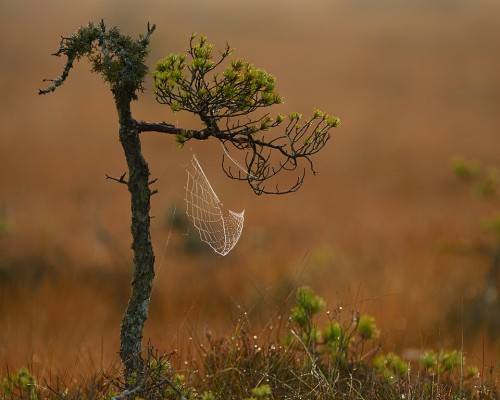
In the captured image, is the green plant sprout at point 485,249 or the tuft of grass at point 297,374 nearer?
the tuft of grass at point 297,374

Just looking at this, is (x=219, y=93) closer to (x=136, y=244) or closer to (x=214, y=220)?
(x=136, y=244)

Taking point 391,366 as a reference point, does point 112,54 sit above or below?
above

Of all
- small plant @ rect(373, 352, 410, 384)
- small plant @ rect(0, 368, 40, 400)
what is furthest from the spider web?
small plant @ rect(0, 368, 40, 400)

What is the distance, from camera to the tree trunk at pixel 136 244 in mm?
2891

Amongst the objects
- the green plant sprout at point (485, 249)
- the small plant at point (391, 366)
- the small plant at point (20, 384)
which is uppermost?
the green plant sprout at point (485, 249)

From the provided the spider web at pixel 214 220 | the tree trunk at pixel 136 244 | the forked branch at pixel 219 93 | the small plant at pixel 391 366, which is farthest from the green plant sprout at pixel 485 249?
the tree trunk at pixel 136 244

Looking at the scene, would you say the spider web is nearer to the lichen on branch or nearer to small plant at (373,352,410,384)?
the lichen on branch

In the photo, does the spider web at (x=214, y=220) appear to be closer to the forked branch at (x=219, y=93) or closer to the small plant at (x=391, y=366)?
the forked branch at (x=219, y=93)

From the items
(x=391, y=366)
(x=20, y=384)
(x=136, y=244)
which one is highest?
(x=136, y=244)

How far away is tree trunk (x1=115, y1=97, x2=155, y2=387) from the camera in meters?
2.89

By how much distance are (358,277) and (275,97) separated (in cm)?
531

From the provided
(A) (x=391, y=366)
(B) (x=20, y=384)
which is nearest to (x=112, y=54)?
(B) (x=20, y=384)

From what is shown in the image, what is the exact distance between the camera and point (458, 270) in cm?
800

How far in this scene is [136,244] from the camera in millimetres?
2973
